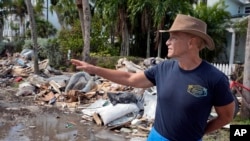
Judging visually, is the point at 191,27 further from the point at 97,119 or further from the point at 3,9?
the point at 3,9

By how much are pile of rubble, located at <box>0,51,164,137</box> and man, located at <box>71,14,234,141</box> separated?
455cm

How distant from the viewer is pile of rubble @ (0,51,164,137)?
7461mm

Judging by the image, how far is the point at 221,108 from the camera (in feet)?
7.94

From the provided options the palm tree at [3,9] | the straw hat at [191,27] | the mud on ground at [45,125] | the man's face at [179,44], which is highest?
the palm tree at [3,9]

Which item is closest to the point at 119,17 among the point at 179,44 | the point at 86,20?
the point at 86,20

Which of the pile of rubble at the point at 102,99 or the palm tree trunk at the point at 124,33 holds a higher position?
the palm tree trunk at the point at 124,33

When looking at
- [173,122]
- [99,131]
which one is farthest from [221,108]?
[99,131]

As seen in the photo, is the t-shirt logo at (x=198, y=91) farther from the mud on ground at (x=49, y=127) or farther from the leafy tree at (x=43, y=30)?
the leafy tree at (x=43, y=30)

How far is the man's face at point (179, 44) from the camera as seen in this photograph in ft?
7.85

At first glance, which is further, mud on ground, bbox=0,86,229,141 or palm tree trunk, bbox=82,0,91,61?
palm tree trunk, bbox=82,0,91,61

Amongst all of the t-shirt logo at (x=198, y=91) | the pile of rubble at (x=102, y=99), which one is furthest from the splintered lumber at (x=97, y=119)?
the t-shirt logo at (x=198, y=91)

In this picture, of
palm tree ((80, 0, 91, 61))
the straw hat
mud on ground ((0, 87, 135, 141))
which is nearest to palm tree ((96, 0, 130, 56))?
palm tree ((80, 0, 91, 61))

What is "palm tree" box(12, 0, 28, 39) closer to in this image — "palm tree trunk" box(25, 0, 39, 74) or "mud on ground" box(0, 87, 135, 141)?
"palm tree trunk" box(25, 0, 39, 74)

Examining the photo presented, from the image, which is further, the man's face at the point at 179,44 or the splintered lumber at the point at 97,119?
the splintered lumber at the point at 97,119
